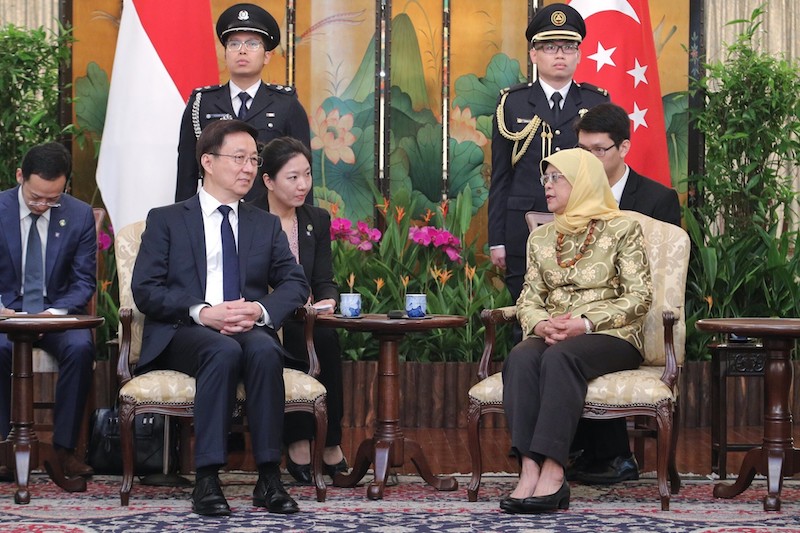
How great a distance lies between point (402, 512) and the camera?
12.6 ft

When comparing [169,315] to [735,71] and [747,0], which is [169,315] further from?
[747,0]

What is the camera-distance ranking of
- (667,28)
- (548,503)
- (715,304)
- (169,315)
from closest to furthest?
1. (548,503)
2. (169,315)
3. (715,304)
4. (667,28)

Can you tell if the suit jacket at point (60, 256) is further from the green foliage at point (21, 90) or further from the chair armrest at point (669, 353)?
the chair armrest at point (669, 353)

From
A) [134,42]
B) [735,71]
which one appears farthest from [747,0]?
[134,42]

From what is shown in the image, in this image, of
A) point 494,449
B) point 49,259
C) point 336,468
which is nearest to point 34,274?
point 49,259

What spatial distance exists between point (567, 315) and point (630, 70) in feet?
7.53

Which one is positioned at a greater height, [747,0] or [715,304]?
[747,0]

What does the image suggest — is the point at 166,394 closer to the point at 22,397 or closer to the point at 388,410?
the point at 22,397

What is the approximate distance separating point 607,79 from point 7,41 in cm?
296

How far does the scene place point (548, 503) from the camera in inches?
152

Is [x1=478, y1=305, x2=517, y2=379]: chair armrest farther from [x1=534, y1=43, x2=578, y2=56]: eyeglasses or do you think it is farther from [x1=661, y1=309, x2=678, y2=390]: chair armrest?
[x1=534, y1=43, x2=578, y2=56]: eyeglasses

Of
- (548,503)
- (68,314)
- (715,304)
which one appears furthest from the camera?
(715,304)

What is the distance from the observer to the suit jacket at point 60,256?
15.3 ft

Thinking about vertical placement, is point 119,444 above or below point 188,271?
below
